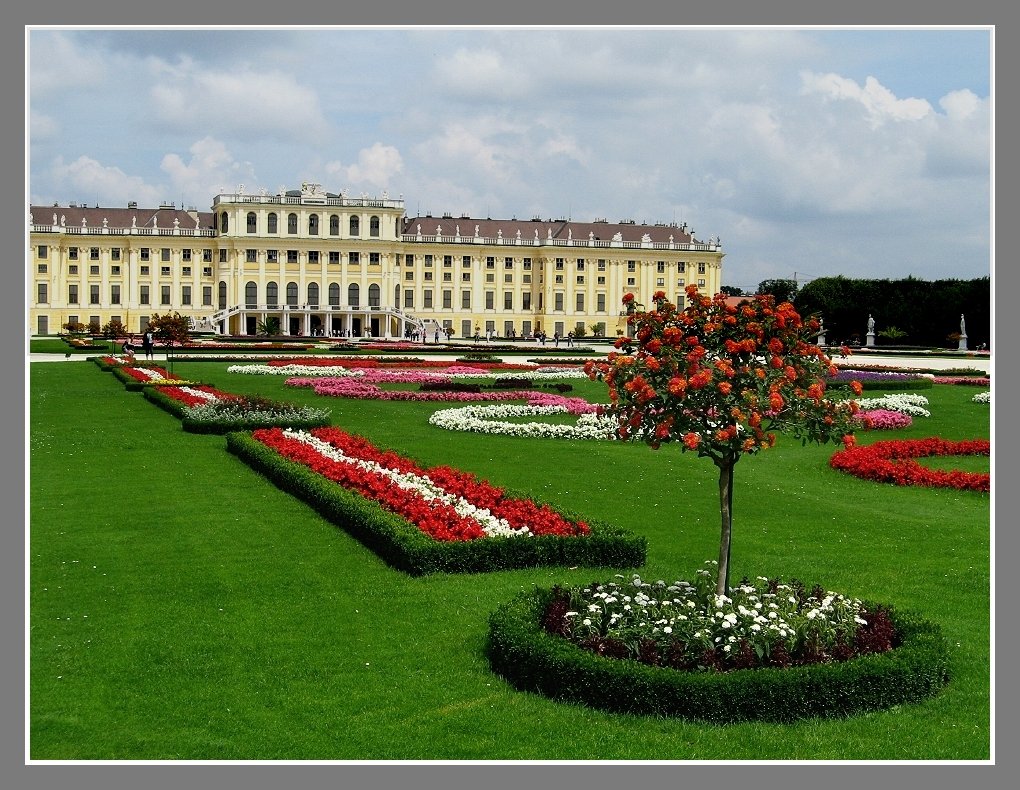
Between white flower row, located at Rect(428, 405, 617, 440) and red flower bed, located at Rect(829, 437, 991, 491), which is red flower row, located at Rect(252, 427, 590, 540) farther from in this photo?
red flower bed, located at Rect(829, 437, 991, 491)

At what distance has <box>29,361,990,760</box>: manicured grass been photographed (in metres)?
5.00

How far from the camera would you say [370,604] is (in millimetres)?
7078

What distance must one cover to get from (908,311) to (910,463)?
45426 millimetres

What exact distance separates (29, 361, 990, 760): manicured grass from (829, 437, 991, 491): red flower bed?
0.83ft

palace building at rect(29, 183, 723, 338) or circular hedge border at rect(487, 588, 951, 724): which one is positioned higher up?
palace building at rect(29, 183, 723, 338)

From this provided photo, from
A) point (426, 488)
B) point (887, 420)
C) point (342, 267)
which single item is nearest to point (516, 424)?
point (887, 420)

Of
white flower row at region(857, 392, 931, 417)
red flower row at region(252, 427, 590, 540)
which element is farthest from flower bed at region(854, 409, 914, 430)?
red flower row at region(252, 427, 590, 540)

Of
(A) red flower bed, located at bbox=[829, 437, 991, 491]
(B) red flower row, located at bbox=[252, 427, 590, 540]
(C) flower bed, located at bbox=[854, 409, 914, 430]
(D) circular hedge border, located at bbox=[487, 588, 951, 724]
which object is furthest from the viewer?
(C) flower bed, located at bbox=[854, 409, 914, 430]

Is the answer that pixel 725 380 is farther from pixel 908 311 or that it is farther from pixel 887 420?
pixel 908 311

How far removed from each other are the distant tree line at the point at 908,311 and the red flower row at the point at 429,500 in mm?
39892

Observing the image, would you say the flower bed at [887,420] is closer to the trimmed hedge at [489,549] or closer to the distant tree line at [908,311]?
the trimmed hedge at [489,549]

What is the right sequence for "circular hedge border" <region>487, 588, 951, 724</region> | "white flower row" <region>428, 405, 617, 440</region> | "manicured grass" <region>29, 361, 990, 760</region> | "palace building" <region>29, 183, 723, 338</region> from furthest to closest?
"palace building" <region>29, 183, 723, 338</region>, "white flower row" <region>428, 405, 617, 440</region>, "circular hedge border" <region>487, 588, 951, 724</region>, "manicured grass" <region>29, 361, 990, 760</region>
